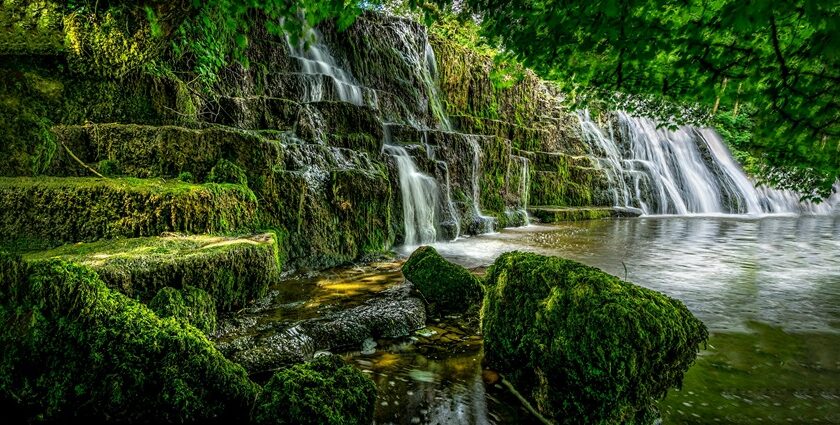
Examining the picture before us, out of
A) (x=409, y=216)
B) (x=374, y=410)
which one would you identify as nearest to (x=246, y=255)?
(x=374, y=410)

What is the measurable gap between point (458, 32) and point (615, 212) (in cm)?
1182

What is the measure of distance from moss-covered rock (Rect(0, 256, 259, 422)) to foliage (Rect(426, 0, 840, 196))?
9.46 ft

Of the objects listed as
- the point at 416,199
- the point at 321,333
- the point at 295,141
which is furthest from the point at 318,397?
the point at 416,199

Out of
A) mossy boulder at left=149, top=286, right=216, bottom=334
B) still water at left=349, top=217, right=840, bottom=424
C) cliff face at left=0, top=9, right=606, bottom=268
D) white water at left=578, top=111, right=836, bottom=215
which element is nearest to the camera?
still water at left=349, top=217, right=840, bottom=424

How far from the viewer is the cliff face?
189 inches

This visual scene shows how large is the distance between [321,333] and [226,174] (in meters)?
3.19

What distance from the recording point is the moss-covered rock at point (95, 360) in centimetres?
191

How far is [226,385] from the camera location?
213cm

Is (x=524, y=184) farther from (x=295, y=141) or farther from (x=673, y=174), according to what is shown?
(x=673, y=174)

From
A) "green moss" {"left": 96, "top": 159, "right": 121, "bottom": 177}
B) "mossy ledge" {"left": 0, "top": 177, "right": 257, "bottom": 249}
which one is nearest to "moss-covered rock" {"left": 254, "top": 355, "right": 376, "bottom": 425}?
"mossy ledge" {"left": 0, "top": 177, "right": 257, "bottom": 249}

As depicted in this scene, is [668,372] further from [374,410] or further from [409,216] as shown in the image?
[409,216]

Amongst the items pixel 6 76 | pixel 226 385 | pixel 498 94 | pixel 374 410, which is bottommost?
pixel 374 410

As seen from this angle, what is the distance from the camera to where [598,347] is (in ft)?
6.62

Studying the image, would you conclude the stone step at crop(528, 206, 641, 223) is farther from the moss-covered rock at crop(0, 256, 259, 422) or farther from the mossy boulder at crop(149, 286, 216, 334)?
the moss-covered rock at crop(0, 256, 259, 422)
